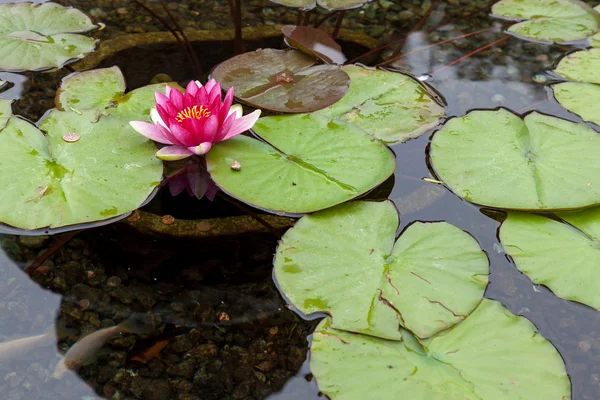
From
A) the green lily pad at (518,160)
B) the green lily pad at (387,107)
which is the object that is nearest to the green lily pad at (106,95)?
the green lily pad at (387,107)

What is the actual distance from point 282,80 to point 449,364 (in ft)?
5.31

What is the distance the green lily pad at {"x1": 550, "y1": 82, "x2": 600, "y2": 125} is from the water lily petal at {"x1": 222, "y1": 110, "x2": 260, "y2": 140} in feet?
5.30

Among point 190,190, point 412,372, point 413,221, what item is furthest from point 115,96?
point 412,372

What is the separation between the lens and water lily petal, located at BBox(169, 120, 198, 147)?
216 cm

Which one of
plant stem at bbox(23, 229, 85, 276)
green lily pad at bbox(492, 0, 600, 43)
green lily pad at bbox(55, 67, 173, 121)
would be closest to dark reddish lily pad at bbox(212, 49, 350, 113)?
green lily pad at bbox(55, 67, 173, 121)

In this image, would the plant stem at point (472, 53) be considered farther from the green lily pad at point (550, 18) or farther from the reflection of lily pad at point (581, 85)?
the reflection of lily pad at point (581, 85)

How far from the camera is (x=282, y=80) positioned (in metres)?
2.72

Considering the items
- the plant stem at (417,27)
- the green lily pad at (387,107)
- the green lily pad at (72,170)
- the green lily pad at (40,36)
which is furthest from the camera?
the plant stem at (417,27)

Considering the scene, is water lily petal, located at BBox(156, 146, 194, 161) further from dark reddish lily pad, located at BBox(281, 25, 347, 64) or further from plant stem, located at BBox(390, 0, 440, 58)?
plant stem, located at BBox(390, 0, 440, 58)

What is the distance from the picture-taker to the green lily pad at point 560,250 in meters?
1.90

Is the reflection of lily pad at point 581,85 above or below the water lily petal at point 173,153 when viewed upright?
below

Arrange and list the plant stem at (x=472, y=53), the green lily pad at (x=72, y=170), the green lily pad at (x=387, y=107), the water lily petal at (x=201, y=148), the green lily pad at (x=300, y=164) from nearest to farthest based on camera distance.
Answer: the green lily pad at (x=72, y=170) → the green lily pad at (x=300, y=164) → the water lily petal at (x=201, y=148) → the green lily pad at (x=387, y=107) → the plant stem at (x=472, y=53)

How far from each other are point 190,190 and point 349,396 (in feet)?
3.76

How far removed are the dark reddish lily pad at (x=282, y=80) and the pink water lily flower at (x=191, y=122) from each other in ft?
0.91
